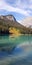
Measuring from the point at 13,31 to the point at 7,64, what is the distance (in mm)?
63003

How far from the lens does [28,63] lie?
9.77 meters

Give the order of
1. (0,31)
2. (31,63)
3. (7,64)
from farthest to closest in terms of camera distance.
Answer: (0,31) < (31,63) < (7,64)

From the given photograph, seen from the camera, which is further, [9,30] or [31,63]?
[9,30]

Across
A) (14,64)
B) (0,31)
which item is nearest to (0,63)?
(14,64)

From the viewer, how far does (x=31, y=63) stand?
9.80 meters

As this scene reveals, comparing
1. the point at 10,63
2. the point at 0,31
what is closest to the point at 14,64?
the point at 10,63

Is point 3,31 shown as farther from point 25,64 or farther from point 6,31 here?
point 25,64

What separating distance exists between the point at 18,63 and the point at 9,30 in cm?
6308

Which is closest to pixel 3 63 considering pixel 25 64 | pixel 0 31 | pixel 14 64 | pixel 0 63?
pixel 0 63

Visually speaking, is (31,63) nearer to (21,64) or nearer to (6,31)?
(21,64)

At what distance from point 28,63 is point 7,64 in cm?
154

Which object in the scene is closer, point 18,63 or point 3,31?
point 18,63

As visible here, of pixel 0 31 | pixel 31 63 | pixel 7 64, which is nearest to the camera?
pixel 7 64

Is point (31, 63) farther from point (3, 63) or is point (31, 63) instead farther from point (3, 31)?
point (3, 31)
